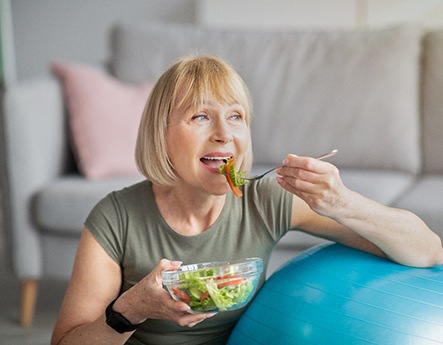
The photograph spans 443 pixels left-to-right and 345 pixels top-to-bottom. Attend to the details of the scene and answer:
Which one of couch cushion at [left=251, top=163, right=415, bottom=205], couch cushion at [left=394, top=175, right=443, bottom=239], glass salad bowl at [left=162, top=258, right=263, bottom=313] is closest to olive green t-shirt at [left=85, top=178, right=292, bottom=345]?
glass salad bowl at [left=162, top=258, right=263, bottom=313]

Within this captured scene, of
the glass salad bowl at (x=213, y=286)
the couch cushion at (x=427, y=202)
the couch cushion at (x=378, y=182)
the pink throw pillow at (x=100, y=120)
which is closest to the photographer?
the glass salad bowl at (x=213, y=286)

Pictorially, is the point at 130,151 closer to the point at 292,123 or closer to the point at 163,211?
the point at 292,123

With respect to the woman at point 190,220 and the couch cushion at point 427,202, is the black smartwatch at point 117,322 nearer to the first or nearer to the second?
the woman at point 190,220

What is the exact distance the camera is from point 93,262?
1720mm

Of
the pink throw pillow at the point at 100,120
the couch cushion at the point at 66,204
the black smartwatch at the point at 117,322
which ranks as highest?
the black smartwatch at the point at 117,322

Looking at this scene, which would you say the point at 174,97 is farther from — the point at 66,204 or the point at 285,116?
the point at 285,116

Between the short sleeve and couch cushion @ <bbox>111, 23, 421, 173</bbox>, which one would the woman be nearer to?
the short sleeve

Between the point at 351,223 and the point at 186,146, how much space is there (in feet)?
1.19

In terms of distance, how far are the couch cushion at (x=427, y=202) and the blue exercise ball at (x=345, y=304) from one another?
3.66ft

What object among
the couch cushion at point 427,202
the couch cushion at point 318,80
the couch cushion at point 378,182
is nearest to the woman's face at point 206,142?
the couch cushion at point 427,202

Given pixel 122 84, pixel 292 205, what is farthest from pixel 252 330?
pixel 122 84

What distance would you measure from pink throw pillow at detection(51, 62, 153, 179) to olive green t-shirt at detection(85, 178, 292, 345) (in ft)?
5.09

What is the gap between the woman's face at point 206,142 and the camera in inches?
66.6

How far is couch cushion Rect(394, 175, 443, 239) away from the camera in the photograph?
2836mm
